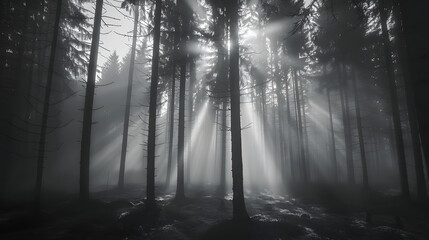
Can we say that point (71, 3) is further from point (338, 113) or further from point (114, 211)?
point (338, 113)

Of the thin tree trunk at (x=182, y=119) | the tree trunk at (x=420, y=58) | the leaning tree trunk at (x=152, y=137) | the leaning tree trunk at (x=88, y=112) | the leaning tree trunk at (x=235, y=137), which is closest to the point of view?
Result: the tree trunk at (x=420, y=58)

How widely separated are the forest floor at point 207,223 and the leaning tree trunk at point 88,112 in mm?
1151

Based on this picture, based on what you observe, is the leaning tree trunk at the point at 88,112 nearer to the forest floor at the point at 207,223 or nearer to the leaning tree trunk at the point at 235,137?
the forest floor at the point at 207,223

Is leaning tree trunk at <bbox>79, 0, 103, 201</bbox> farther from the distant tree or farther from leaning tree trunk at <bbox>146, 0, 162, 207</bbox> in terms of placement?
the distant tree

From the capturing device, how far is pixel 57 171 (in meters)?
23.0

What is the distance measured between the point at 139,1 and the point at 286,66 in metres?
14.1

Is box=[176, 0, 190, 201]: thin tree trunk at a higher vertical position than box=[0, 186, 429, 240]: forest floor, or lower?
higher

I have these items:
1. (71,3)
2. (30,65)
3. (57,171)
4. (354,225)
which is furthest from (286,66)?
(57,171)

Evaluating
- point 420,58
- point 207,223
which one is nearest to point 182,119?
point 207,223

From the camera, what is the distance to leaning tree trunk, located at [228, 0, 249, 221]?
9086 millimetres

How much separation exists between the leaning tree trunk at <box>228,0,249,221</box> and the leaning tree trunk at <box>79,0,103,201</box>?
7.38 m

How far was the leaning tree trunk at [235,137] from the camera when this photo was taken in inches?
358

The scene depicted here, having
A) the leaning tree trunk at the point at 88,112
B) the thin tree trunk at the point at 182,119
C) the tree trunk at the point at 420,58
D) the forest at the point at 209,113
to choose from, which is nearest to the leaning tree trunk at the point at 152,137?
the forest at the point at 209,113

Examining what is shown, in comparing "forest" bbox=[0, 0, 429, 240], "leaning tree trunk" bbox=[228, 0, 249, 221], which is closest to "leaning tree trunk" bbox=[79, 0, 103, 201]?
"forest" bbox=[0, 0, 429, 240]
